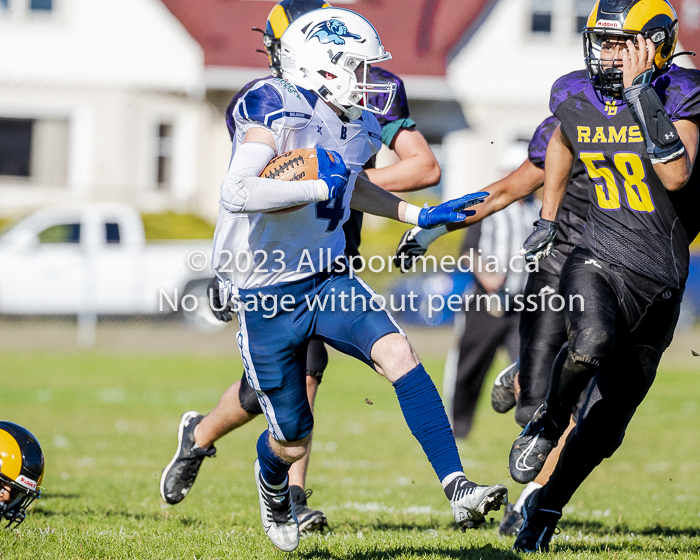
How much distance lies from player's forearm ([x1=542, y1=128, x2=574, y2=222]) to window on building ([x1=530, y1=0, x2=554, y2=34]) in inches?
744

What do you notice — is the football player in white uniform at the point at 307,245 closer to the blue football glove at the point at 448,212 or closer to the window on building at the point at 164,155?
the blue football glove at the point at 448,212

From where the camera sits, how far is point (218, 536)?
14.0 ft

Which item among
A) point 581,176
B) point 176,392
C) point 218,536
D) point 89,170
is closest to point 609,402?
point 581,176

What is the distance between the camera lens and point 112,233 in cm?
1588

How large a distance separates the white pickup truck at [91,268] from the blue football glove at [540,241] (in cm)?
1123

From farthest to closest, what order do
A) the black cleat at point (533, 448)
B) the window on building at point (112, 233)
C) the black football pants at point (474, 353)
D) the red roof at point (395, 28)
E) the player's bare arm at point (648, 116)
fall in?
the red roof at point (395, 28), the window on building at point (112, 233), the black football pants at point (474, 353), the black cleat at point (533, 448), the player's bare arm at point (648, 116)

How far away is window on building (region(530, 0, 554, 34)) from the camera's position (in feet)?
72.2

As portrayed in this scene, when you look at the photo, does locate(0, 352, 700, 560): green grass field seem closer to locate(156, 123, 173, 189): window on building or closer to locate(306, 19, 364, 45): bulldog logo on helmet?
locate(306, 19, 364, 45): bulldog logo on helmet

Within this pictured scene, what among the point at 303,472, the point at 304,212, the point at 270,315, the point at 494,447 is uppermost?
the point at 304,212

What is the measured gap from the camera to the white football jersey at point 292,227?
3.58m

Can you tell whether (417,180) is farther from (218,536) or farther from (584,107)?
(218,536)

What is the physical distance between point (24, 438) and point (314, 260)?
5.35ft

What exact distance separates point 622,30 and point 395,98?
3.86ft

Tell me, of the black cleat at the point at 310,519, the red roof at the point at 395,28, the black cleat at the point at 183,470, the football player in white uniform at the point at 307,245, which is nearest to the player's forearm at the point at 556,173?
the football player in white uniform at the point at 307,245
